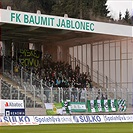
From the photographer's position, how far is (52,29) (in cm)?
3784

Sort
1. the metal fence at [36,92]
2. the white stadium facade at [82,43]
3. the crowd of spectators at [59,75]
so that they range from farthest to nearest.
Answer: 1. the crowd of spectators at [59,75]
2. the white stadium facade at [82,43]
3. the metal fence at [36,92]

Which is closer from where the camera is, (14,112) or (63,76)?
(14,112)

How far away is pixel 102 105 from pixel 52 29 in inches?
303

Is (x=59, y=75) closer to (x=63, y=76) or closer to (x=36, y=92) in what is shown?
(x=63, y=76)

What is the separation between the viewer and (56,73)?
40688mm

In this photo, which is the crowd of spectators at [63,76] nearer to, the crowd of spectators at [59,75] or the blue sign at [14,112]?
the crowd of spectators at [59,75]

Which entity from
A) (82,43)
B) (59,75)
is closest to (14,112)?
(59,75)

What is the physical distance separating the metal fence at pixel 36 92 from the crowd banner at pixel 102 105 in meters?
0.56

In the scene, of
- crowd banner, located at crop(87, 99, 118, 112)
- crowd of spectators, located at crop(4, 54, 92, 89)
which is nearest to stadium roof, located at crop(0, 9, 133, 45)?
crowd of spectators, located at crop(4, 54, 92, 89)

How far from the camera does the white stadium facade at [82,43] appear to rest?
118 ft

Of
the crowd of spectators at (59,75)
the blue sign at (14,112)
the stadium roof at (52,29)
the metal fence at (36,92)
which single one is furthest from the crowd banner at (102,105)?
the blue sign at (14,112)

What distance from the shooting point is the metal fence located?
31.2m

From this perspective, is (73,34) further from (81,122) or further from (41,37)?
(81,122)

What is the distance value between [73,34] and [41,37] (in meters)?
3.60
